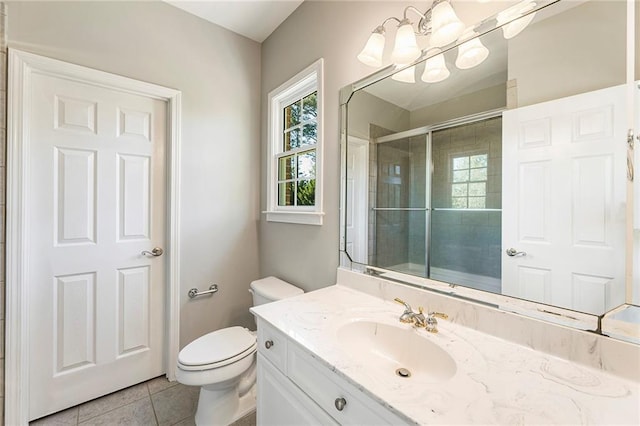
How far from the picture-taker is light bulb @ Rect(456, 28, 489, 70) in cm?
96

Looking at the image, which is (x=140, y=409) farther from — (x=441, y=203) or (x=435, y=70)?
(x=435, y=70)

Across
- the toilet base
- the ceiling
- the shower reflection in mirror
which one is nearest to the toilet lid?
the toilet base

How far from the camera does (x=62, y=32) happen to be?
1.46m

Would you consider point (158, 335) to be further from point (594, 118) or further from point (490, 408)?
point (594, 118)

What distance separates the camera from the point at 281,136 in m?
2.11

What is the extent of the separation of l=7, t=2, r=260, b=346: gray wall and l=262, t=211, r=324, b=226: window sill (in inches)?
10.7

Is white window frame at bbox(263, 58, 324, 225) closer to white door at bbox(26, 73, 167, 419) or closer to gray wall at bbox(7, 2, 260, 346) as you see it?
gray wall at bbox(7, 2, 260, 346)

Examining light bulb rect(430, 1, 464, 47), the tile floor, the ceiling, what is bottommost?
the tile floor

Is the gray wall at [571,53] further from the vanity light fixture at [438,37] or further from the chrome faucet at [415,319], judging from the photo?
the chrome faucet at [415,319]

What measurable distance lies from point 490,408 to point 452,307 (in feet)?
Answer: 1.48

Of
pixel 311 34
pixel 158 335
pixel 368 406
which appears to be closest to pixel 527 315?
pixel 368 406

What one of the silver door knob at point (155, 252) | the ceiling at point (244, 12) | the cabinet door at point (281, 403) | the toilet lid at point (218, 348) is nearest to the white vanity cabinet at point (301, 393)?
the cabinet door at point (281, 403)

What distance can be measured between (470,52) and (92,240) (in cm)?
219

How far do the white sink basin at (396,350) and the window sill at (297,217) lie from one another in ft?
2.42
